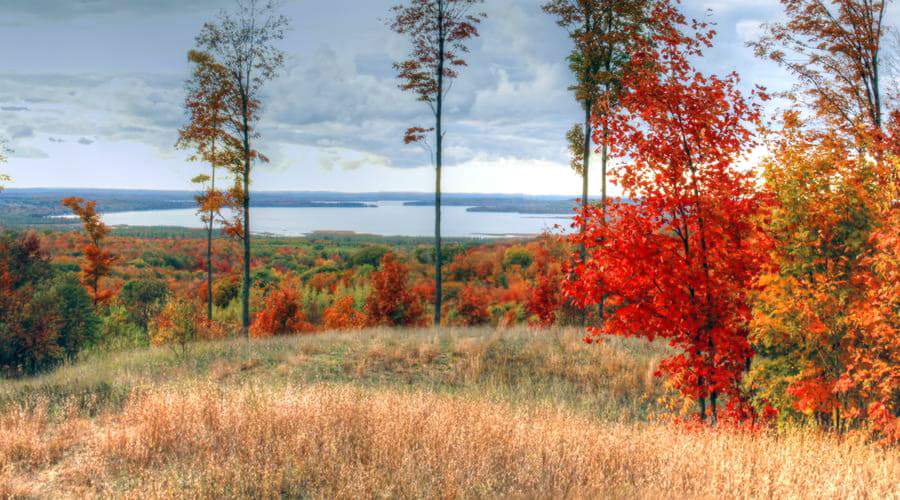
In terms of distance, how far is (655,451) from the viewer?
23.1 ft

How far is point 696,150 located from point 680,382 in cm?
403

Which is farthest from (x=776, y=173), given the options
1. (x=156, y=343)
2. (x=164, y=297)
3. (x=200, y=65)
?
(x=164, y=297)

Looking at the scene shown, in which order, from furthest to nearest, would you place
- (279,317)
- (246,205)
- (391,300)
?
(279,317) → (391,300) → (246,205)

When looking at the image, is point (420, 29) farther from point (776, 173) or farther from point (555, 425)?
point (555, 425)

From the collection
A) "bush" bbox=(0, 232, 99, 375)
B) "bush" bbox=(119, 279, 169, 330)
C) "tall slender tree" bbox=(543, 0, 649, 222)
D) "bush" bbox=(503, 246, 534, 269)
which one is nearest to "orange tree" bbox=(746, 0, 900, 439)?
"tall slender tree" bbox=(543, 0, 649, 222)

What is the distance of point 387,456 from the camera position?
20.7ft

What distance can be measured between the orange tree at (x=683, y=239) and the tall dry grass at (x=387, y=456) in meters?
1.83

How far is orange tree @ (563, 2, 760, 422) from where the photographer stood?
9445 mm

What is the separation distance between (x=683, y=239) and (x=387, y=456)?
20.6 feet

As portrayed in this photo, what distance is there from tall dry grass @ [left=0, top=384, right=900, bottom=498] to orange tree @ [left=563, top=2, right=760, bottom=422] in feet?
6.00

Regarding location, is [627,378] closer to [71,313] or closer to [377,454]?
[377,454]

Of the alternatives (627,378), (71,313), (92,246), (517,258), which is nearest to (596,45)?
(627,378)

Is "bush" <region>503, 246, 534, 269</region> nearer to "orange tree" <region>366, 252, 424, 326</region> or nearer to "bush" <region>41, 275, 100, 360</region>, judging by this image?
"orange tree" <region>366, 252, 424, 326</region>

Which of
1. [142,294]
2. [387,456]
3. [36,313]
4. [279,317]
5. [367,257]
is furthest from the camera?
[367,257]
